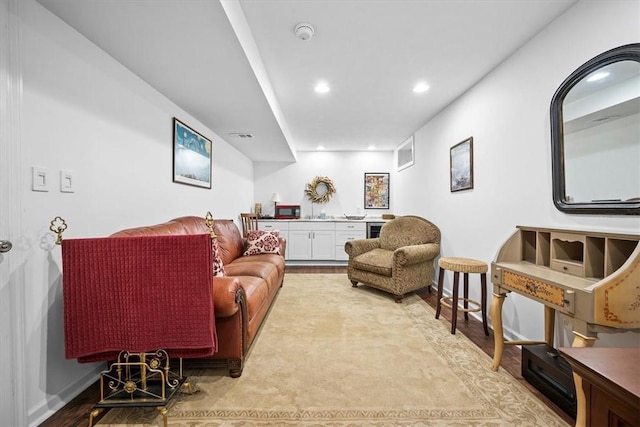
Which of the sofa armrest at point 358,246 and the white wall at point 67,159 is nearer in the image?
the white wall at point 67,159

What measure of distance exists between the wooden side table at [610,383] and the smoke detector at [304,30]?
2.14 metres

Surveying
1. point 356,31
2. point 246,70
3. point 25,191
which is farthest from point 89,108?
point 356,31

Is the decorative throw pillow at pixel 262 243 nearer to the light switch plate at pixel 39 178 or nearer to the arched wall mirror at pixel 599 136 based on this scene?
the light switch plate at pixel 39 178

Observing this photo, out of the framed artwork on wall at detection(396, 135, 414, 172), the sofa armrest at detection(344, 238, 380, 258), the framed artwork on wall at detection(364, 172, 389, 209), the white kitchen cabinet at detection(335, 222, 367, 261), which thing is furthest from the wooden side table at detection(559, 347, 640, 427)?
the framed artwork on wall at detection(364, 172, 389, 209)

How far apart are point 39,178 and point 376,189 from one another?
4941mm

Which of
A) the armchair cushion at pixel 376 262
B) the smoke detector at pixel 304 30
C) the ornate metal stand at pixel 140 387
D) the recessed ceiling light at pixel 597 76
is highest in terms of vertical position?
the smoke detector at pixel 304 30

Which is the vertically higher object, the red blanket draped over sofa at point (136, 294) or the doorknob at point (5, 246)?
the doorknob at point (5, 246)

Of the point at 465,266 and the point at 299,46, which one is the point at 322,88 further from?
the point at 465,266

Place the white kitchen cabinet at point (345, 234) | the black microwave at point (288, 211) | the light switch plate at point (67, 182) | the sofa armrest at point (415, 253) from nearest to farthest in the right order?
1. the light switch plate at point (67, 182)
2. the sofa armrest at point (415, 253)
3. the white kitchen cabinet at point (345, 234)
4. the black microwave at point (288, 211)

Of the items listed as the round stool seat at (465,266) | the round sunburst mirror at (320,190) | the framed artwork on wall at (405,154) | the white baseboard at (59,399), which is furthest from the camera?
the round sunburst mirror at (320,190)

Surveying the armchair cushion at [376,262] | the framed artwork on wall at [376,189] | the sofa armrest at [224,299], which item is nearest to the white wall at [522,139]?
the armchair cushion at [376,262]

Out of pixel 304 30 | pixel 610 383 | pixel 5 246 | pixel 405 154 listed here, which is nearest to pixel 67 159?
pixel 5 246

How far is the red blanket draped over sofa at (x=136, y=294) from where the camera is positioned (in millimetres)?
1270

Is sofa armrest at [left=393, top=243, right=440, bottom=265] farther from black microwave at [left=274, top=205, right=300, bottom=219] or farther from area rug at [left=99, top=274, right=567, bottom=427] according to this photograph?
black microwave at [left=274, top=205, right=300, bottom=219]
